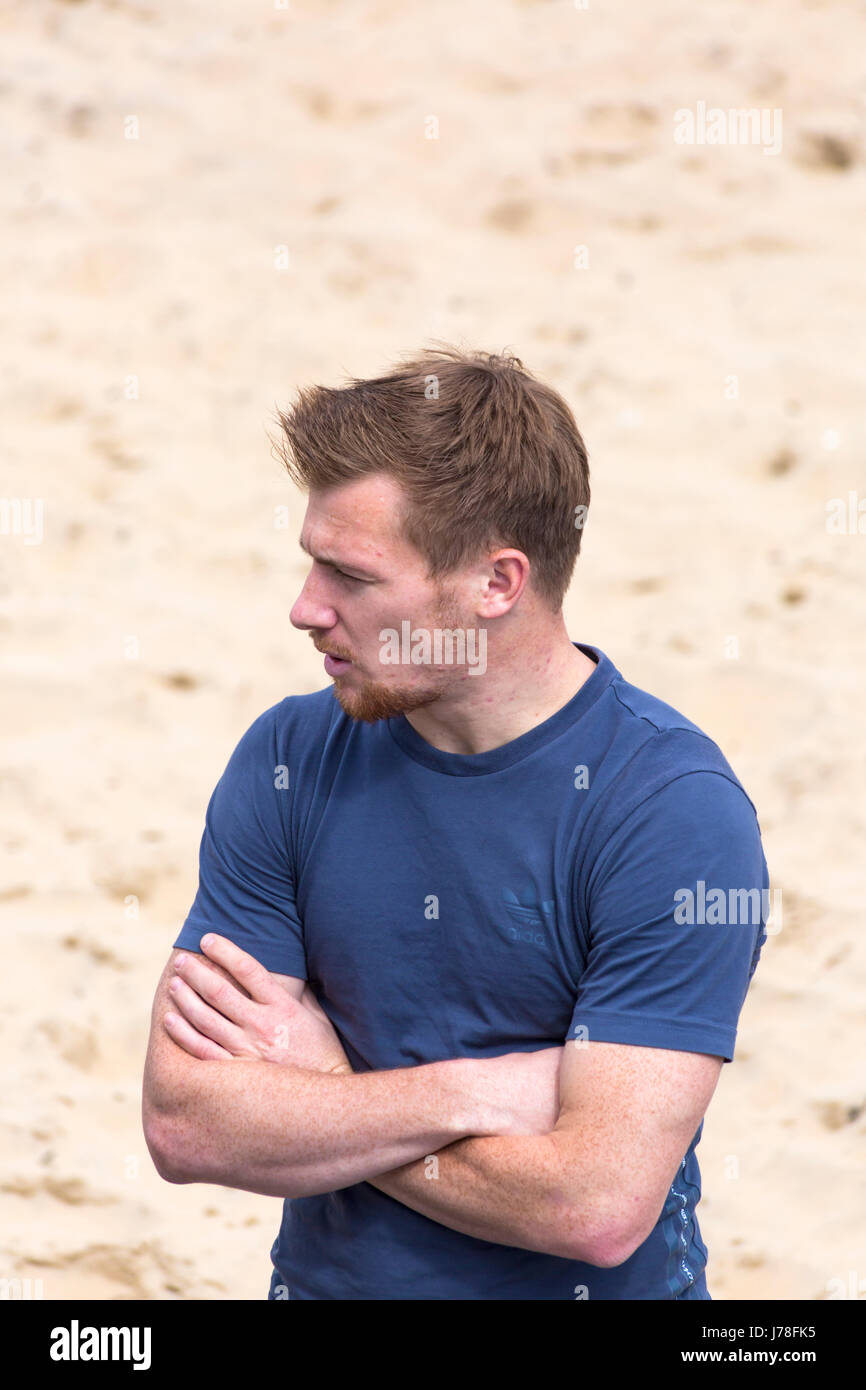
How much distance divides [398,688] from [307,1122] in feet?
1.76

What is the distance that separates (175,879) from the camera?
3705 millimetres

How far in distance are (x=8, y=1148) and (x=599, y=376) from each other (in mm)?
2950

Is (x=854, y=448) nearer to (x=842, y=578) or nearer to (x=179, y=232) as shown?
(x=842, y=578)

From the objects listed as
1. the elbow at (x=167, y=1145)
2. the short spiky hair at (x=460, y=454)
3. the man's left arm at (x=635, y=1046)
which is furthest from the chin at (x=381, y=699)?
the elbow at (x=167, y=1145)

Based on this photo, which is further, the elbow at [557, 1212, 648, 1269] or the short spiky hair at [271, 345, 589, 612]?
the short spiky hair at [271, 345, 589, 612]

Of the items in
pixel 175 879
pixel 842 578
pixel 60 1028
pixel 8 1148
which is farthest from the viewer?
pixel 842 578

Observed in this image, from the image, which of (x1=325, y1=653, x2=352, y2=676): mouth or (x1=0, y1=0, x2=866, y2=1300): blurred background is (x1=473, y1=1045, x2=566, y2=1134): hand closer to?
(x1=325, y1=653, x2=352, y2=676): mouth

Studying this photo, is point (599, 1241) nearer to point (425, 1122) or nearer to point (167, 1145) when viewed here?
point (425, 1122)

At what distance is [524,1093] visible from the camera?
1804 millimetres

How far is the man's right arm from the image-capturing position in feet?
5.90

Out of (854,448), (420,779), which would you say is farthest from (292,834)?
(854,448)

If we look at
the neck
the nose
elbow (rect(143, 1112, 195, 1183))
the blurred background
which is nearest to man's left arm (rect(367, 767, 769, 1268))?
the neck

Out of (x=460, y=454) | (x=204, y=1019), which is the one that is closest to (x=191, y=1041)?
(x=204, y=1019)

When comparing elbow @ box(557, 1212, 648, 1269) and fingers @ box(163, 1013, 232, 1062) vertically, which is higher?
fingers @ box(163, 1013, 232, 1062)
